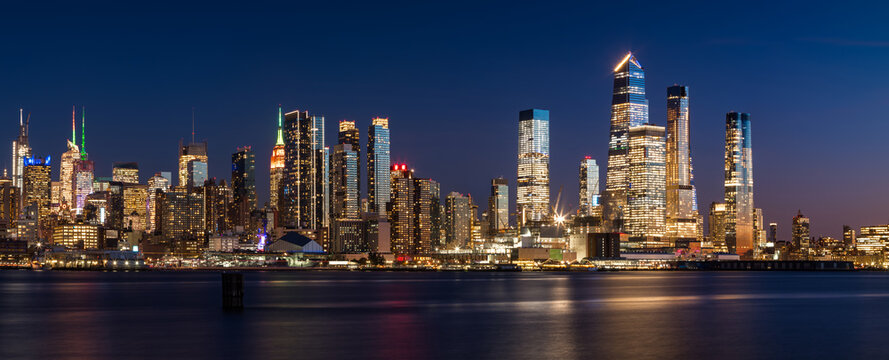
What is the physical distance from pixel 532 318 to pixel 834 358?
3215cm

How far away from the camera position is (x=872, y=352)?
6144 cm

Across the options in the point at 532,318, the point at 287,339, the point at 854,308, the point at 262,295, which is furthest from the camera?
the point at 262,295

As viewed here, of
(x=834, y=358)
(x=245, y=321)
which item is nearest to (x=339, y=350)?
(x=245, y=321)

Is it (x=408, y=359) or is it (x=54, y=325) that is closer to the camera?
(x=408, y=359)

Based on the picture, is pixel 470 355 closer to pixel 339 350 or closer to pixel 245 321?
pixel 339 350

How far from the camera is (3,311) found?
99.1 metres

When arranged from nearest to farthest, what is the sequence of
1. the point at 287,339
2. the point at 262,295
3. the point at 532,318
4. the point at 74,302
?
the point at 287,339 < the point at 532,318 < the point at 74,302 < the point at 262,295

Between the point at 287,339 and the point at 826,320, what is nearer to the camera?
the point at 287,339

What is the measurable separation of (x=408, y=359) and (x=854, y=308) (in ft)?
218

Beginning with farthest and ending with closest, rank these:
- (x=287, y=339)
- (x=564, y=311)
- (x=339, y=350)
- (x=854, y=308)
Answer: (x=854, y=308) < (x=564, y=311) < (x=287, y=339) < (x=339, y=350)

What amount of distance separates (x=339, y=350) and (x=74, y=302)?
213 ft

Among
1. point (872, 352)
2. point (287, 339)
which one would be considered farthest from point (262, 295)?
point (872, 352)

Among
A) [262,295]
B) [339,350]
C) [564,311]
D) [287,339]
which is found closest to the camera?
[339,350]

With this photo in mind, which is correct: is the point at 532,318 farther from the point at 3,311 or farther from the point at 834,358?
the point at 3,311
